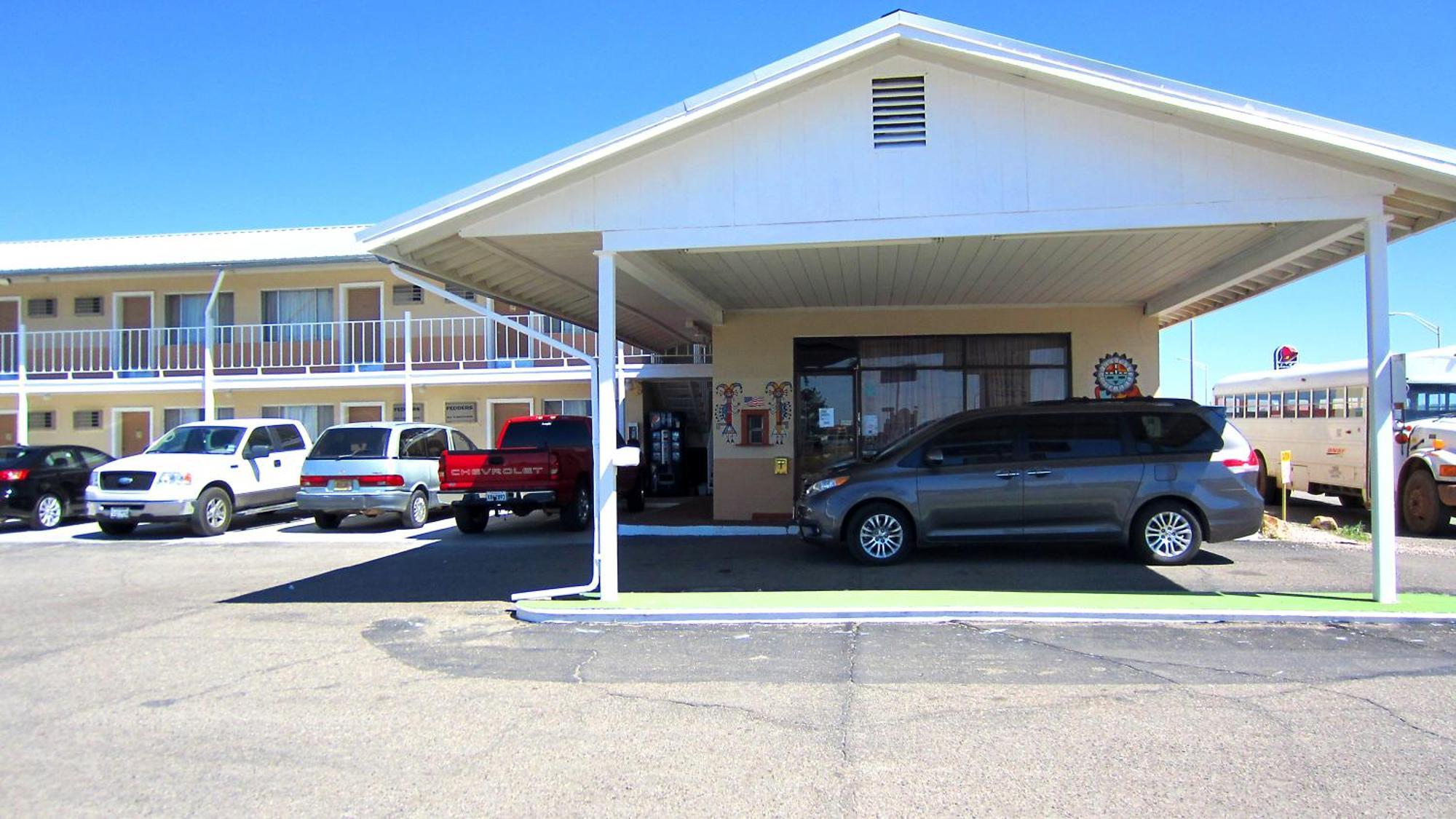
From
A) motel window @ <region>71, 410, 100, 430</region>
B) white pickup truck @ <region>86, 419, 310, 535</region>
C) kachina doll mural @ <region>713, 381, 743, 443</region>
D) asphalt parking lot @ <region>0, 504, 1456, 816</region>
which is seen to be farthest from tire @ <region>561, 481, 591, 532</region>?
motel window @ <region>71, 410, 100, 430</region>

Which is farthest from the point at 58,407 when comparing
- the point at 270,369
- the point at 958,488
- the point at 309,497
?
the point at 958,488

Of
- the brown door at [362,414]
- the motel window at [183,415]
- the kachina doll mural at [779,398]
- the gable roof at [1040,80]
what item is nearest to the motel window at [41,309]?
the motel window at [183,415]

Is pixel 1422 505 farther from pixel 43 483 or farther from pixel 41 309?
pixel 41 309

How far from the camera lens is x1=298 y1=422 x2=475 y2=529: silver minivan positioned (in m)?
14.7

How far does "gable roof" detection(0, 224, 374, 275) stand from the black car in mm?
5169

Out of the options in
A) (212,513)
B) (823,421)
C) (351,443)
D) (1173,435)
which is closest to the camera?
(1173,435)

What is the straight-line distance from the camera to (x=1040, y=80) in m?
7.72

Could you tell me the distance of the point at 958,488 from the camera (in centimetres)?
984

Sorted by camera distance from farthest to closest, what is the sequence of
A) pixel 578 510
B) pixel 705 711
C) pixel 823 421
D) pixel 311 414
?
pixel 311 414
pixel 823 421
pixel 578 510
pixel 705 711

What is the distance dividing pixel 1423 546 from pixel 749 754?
36.1 ft

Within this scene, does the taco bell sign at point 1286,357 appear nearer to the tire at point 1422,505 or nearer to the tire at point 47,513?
the tire at point 1422,505

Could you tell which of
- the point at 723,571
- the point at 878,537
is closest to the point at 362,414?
the point at 723,571

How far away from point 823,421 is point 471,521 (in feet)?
18.7

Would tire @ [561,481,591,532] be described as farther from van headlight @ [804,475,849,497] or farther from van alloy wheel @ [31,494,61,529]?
van alloy wheel @ [31,494,61,529]
